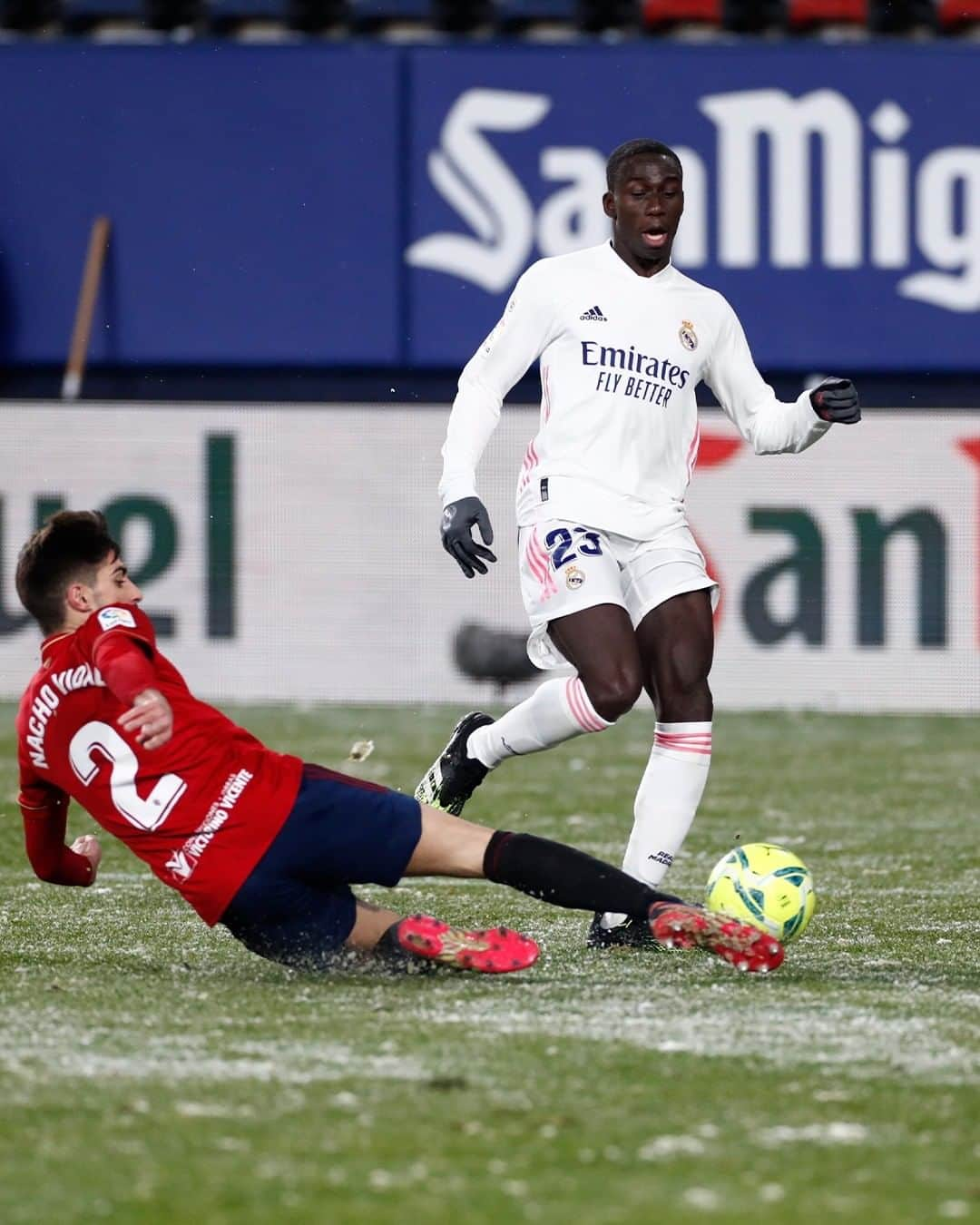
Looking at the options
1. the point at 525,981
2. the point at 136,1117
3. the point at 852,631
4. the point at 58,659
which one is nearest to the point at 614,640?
the point at 525,981

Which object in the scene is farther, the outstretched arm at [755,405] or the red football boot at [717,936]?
the outstretched arm at [755,405]

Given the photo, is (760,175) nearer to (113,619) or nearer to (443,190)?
(443,190)

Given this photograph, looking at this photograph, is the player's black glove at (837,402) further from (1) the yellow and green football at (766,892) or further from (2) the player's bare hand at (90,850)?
(2) the player's bare hand at (90,850)

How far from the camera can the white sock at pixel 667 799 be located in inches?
206

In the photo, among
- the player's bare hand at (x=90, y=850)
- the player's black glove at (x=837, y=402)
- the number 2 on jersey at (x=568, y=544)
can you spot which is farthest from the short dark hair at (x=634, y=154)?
the player's bare hand at (x=90, y=850)

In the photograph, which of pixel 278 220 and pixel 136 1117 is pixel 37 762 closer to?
pixel 136 1117

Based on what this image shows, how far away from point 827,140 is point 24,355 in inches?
209

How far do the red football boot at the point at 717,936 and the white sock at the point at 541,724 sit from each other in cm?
71

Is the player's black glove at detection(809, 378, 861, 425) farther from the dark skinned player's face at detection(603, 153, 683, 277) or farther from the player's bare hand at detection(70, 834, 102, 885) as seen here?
the player's bare hand at detection(70, 834, 102, 885)

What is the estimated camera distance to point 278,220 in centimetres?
1439

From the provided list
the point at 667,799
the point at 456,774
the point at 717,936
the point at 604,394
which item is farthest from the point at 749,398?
the point at 717,936

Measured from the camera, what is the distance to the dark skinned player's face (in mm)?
5352

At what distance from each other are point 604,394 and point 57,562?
4.92 ft

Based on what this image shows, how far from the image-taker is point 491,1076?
3635 millimetres
